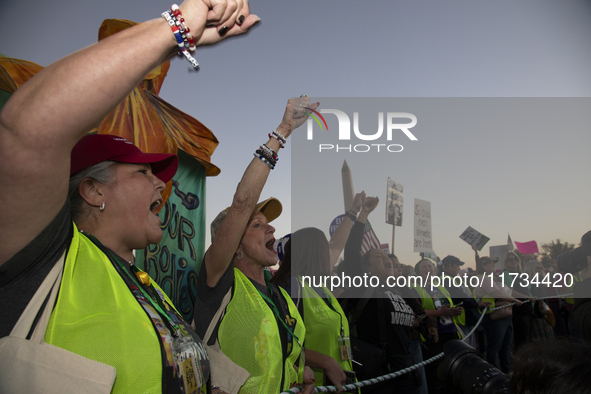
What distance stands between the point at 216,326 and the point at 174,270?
1.44 meters

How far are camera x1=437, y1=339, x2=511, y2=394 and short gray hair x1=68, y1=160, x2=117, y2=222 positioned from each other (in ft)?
5.59

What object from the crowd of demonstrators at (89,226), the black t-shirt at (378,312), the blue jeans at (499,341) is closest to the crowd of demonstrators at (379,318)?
the black t-shirt at (378,312)

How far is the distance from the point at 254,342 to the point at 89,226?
3.59 ft

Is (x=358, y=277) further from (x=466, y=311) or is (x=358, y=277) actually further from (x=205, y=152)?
(x=466, y=311)

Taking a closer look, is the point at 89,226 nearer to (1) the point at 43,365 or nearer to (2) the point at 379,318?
(1) the point at 43,365

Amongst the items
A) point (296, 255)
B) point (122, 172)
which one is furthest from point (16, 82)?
point (296, 255)

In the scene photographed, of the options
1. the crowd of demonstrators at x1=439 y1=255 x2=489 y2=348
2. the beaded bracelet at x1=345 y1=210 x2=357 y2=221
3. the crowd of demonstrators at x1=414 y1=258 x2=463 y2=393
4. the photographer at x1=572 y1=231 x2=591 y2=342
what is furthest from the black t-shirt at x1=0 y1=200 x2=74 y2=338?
the crowd of demonstrators at x1=439 y1=255 x2=489 y2=348

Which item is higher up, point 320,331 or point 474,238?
point 474,238

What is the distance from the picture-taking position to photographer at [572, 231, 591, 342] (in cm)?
245

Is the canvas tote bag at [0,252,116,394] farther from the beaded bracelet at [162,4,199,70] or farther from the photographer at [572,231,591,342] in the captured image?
the photographer at [572,231,591,342]

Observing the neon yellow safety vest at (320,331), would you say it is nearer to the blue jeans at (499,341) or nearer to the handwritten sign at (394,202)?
the handwritten sign at (394,202)

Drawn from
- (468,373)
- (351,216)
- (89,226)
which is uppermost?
(351,216)

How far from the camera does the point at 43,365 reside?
3.07ft

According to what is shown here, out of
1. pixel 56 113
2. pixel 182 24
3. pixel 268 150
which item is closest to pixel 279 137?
pixel 268 150
